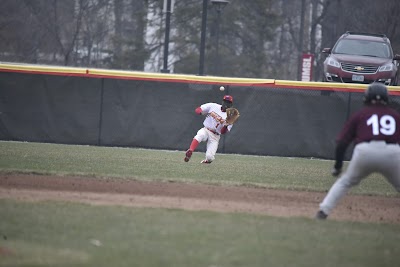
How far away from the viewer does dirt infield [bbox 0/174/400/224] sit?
11.2 m

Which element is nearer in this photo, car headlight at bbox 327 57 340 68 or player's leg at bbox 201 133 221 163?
player's leg at bbox 201 133 221 163

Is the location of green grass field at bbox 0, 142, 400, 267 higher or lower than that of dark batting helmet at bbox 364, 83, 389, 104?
lower

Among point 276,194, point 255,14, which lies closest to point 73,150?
point 276,194

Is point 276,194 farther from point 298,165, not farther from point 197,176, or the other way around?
point 298,165

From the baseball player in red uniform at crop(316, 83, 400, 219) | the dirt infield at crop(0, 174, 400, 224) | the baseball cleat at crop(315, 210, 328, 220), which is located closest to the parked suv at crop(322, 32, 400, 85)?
the dirt infield at crop(0, 174, 400, 224)

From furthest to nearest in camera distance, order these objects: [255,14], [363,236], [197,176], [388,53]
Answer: [255,14], [388,53], [197,176], [363,236]

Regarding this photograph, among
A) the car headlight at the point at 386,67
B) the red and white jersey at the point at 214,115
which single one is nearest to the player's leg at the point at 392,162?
the red and white jersey at the point at 214,115

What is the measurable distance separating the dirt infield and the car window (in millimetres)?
12248

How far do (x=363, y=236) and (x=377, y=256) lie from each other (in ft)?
3.66

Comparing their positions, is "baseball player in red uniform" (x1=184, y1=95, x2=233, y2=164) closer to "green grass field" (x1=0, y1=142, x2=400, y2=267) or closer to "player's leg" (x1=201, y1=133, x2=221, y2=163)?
"player's leg" (x1=201, y1=133, x2=221, y2=163)

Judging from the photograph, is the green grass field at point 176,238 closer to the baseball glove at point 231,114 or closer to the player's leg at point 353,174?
the player's leg at point 353,174

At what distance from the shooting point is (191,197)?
1207 cm

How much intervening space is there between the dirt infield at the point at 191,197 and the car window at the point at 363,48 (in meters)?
12.2

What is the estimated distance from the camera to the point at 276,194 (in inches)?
516
